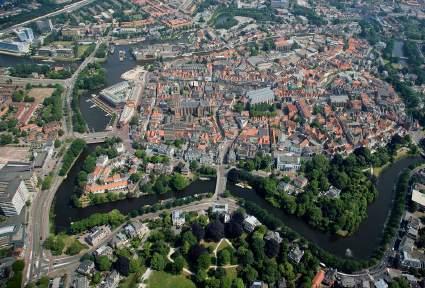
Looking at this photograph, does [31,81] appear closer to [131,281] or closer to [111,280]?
[111,280]

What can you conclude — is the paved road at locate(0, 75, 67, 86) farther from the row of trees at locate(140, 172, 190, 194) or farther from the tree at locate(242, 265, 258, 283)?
the tree at locate(242, 265, 258, 283)

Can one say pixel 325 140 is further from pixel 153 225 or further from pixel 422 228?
pixel 153 225

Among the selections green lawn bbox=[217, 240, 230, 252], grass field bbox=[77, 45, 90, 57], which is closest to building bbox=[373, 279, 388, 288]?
green lawn bbox=[217, 240, 230, 252]

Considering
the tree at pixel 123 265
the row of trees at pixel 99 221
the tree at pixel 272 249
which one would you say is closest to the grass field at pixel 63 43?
the row of trees at pixel 99 221

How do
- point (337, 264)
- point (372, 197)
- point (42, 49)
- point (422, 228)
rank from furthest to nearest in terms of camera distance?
point (42, 49) → point (372, 197) → point (422, 228) → point (337, 264)

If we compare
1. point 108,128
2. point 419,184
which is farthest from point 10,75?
point 419,184
